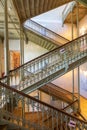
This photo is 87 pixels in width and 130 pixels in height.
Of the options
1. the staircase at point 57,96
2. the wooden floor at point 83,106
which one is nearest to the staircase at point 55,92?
the staircase at point 57,96

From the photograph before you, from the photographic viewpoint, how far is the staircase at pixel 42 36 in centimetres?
1503

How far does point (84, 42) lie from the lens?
9.83 meters

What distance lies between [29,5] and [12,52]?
7.62 m

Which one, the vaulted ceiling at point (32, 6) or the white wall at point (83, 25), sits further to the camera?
the white wall at point (83, 25)

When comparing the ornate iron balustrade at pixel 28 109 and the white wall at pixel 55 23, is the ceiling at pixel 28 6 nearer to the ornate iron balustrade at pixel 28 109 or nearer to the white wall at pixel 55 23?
the ornate iron balustrade at pixel 28 109

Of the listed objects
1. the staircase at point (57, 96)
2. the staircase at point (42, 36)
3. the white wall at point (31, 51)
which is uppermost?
the staircase at point (42, 36)

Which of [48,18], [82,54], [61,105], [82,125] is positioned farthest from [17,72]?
[48,18]

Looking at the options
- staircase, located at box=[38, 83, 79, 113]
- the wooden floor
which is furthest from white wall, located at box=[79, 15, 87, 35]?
the wooden floor

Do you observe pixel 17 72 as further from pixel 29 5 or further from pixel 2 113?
pixel 2 113

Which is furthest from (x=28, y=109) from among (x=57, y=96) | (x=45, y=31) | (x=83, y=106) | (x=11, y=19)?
(x=45, y=31)

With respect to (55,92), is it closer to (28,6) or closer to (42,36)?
(42,36)

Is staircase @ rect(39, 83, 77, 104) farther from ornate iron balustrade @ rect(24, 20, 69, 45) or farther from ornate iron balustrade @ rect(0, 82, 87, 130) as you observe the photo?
ornate iron balustrade @ rect(0, 82, 87, 130)

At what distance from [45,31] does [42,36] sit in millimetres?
680

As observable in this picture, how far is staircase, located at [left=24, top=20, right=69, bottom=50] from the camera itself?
15027 millimetres
